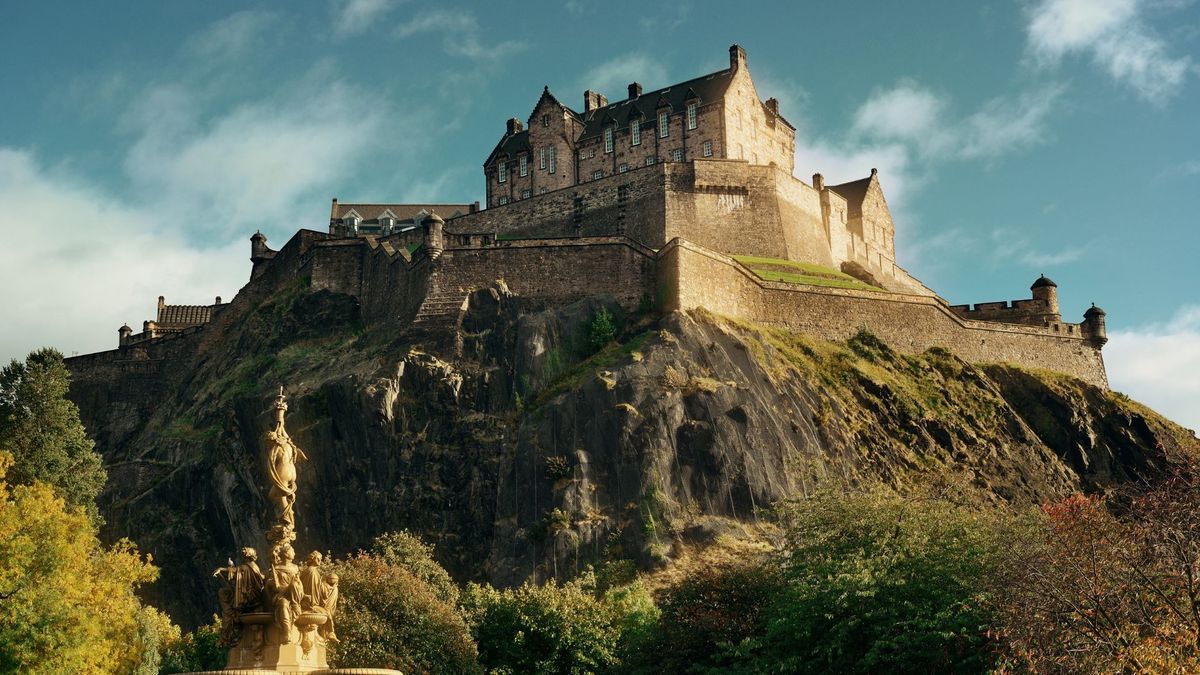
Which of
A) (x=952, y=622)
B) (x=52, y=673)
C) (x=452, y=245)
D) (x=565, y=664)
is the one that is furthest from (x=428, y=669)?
(x=452, y=245)

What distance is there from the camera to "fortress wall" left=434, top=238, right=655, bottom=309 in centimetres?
6625

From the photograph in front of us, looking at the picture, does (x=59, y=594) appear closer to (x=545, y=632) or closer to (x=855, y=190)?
(x=545, y=632)

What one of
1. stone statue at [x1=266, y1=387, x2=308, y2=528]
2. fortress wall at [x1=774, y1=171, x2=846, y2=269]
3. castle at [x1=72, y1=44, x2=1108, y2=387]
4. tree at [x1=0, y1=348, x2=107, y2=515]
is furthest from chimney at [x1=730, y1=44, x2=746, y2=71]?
stone statue at [x1=266, y1=387, x2=308, y2=528]

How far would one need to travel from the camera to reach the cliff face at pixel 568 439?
2168 inches

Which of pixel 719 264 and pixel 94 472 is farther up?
pixel 719 264

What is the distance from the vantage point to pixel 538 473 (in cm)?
5622

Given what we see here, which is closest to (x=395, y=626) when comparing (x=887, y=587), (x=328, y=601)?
(x=887, y=587)

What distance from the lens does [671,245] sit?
6612cm

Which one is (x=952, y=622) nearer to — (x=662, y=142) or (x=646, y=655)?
(x=646, y=655)

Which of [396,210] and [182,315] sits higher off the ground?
[396,210]

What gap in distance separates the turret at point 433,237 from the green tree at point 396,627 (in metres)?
25.8

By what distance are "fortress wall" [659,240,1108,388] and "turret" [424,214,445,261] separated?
36.6 ft

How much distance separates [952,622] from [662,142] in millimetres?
56971

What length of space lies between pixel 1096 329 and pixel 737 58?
92.7 feet
